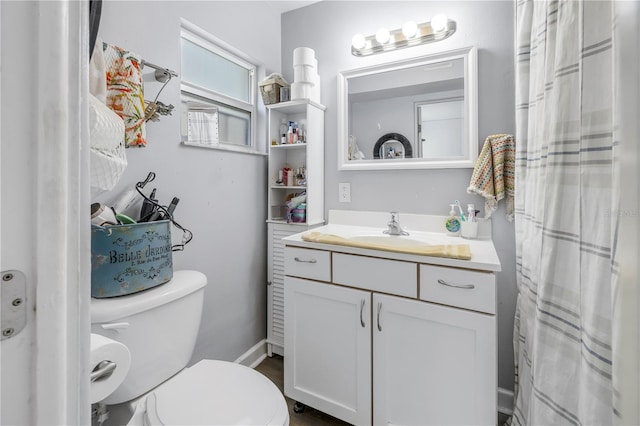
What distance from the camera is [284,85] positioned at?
191 cm

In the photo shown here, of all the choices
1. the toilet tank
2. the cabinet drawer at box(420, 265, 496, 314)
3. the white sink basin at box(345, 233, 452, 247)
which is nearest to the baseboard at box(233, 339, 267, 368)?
the toilet tank

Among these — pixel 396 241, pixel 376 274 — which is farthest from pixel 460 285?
pixel 396 241

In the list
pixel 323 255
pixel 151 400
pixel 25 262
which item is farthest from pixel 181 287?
pixel 25 262

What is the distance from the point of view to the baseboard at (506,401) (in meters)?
1.51

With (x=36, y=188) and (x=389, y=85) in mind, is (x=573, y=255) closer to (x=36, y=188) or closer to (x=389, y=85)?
(x=36, y=188)

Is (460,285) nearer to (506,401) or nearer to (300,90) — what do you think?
(506,401)

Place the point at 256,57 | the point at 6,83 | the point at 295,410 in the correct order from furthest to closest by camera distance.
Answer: the point at 256,57
the point at 295,410
the point at 6,83

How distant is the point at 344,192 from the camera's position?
6.29ft

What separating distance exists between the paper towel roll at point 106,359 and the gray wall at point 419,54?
144cm

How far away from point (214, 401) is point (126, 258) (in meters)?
0.56

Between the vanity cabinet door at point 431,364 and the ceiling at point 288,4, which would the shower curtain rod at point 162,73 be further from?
the vanity cabinet door at point 431,364

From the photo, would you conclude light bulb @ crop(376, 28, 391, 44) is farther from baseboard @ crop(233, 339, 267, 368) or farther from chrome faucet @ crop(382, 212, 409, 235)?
baseboard @ crop(233, 339, 267, 368)

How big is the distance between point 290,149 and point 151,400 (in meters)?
1.54

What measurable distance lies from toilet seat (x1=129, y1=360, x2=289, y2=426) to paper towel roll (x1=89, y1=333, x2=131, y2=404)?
308mm
